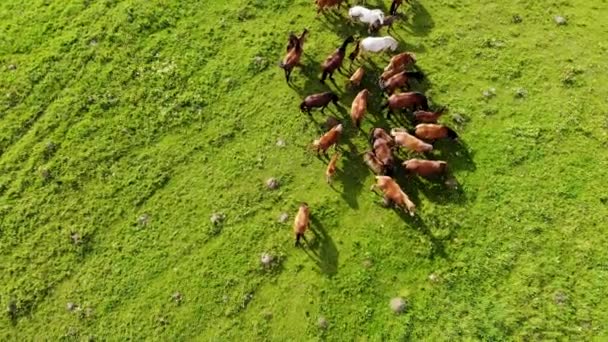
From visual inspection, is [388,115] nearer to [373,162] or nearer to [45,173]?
[373,162]

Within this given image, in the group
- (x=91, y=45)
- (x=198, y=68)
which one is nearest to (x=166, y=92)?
(x=198, y=68)

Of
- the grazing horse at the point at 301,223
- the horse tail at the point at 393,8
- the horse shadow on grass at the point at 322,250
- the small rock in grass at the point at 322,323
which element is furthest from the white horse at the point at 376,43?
the small rock in grass at the point at 322,323

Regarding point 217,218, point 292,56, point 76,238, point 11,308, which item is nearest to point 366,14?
point 292,56

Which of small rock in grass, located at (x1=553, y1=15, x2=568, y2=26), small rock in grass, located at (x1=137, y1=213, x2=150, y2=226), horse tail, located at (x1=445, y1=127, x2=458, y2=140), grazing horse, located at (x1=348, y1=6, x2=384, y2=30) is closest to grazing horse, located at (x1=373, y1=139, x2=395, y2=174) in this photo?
horse tail, located at (x1=445, y1=127, x2=458, y2=140)

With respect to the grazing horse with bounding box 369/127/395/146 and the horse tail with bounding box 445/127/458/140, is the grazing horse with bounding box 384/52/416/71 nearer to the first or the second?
the grazing horse with bounding box 369/127/395/146

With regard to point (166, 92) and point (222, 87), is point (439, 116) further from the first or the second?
point (166, 92)
